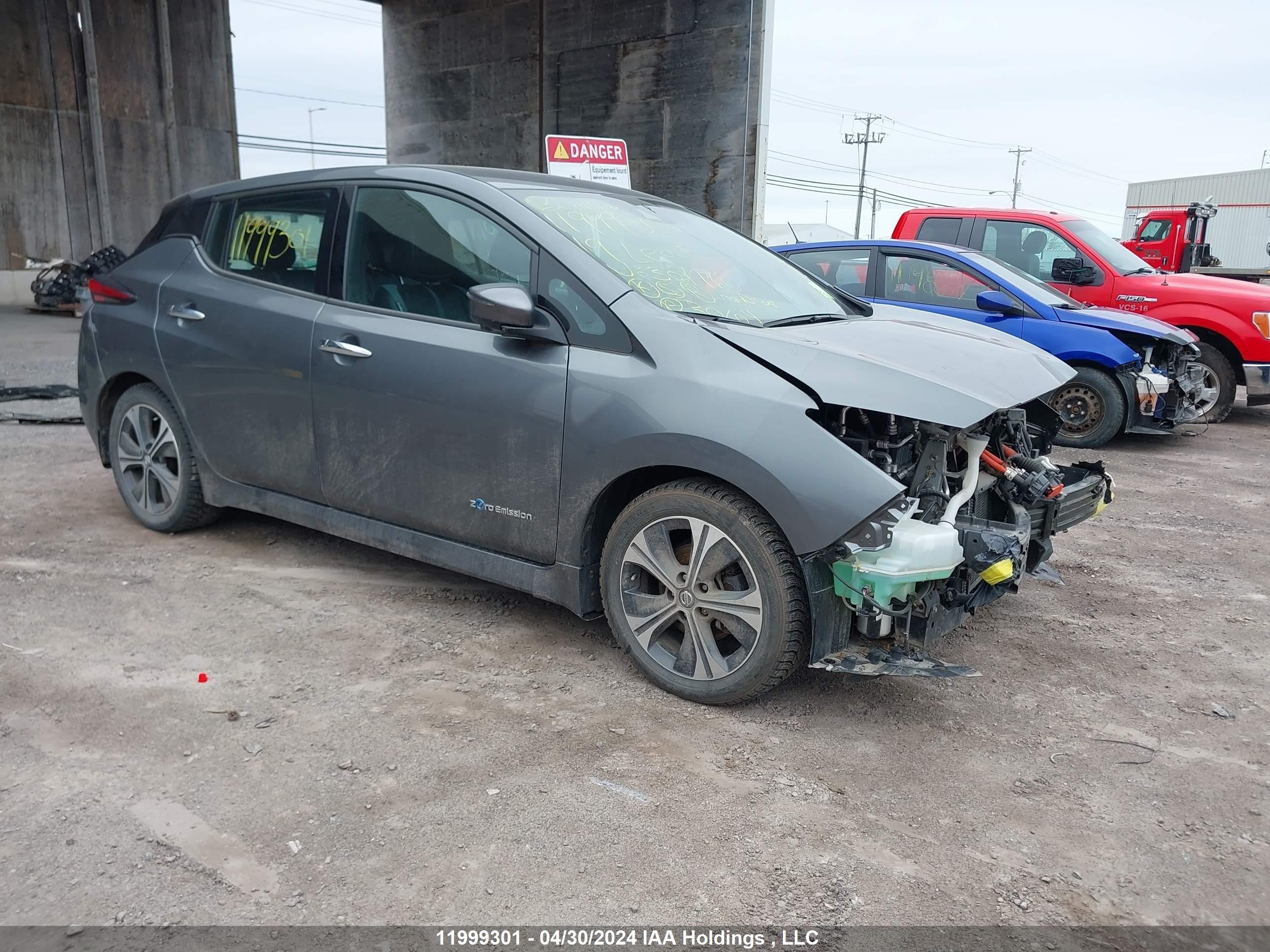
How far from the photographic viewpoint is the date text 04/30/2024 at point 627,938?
2.15 m

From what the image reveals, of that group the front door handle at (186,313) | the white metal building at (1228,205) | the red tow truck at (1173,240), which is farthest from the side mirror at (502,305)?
the white metal building at (1228,205)

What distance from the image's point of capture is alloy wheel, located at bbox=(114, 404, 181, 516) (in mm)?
4766

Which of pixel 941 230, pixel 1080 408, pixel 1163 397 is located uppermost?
pixel 941 230

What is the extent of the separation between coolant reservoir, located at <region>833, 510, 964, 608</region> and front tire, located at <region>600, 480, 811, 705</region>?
15cm

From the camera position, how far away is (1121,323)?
25.0ft

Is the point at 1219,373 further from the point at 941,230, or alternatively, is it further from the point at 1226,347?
the point at 941,230

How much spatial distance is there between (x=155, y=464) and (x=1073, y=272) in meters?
7.75

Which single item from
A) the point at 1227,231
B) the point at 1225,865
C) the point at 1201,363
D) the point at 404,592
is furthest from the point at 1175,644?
the point at 1227,231

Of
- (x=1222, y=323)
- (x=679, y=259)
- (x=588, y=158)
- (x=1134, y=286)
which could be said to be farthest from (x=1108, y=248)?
(x=679, y=259)

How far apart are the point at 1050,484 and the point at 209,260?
3797 mm

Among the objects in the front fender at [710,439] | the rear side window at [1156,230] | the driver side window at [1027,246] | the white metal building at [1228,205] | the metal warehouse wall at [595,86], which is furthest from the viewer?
the white metal building at [1228,205]

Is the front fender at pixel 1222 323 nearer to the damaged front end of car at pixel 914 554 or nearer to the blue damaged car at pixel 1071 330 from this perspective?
the blue damaged car at pixel 1071 330

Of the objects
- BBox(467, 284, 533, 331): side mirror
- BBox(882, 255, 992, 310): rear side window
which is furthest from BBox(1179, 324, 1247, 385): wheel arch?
BBox(467, 284, 533, 331): side mirror

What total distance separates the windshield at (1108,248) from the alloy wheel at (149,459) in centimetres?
806
